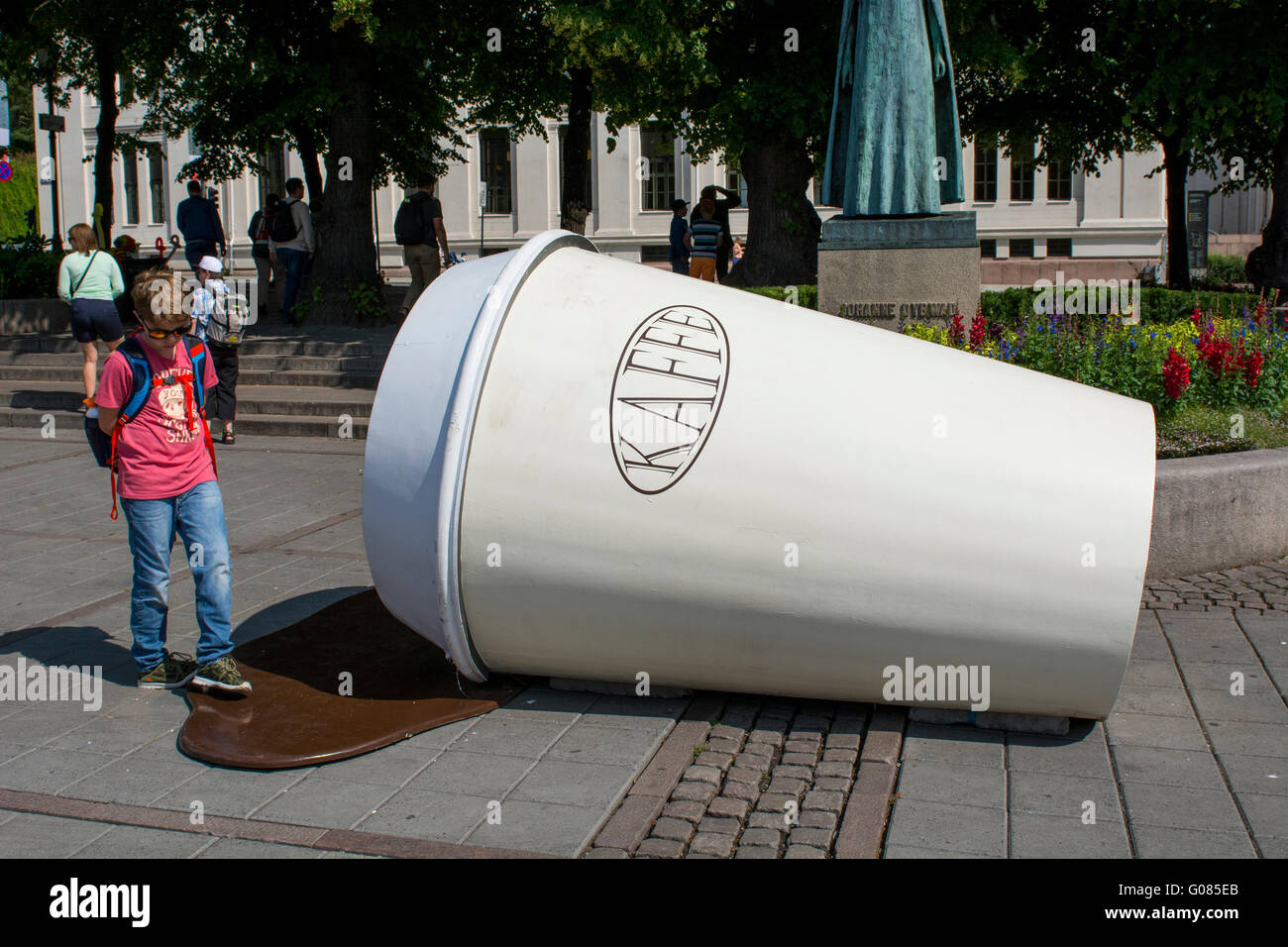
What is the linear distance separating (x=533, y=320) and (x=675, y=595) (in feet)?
3.83

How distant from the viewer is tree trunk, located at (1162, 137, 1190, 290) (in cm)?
2298

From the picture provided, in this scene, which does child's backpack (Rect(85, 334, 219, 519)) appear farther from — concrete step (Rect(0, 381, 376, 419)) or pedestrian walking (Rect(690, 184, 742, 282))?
pedestrian walking (Rect(690, 184, 742, 282))

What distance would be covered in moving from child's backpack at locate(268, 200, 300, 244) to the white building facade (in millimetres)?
17117

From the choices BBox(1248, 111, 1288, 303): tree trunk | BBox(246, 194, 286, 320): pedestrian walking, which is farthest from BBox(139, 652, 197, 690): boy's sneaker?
BBox(1248, 111, 1288, 303): tree trunk

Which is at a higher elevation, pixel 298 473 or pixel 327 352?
pixel 327 352

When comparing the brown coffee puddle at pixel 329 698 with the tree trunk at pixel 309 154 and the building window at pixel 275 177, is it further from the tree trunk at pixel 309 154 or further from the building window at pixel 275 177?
the building window at pixel 275 177

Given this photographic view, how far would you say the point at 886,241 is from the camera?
1029cm

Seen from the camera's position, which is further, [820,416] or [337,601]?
[337,601]

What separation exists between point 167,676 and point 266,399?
7.84 meters

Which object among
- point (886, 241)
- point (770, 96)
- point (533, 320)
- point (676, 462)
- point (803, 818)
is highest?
point (770, 96)

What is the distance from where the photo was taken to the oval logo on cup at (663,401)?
4.38m

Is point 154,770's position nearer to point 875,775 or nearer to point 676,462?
point 676,462

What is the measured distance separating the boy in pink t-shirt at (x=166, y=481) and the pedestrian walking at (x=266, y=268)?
1413cm

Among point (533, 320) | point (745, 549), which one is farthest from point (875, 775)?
point (533, 320)
